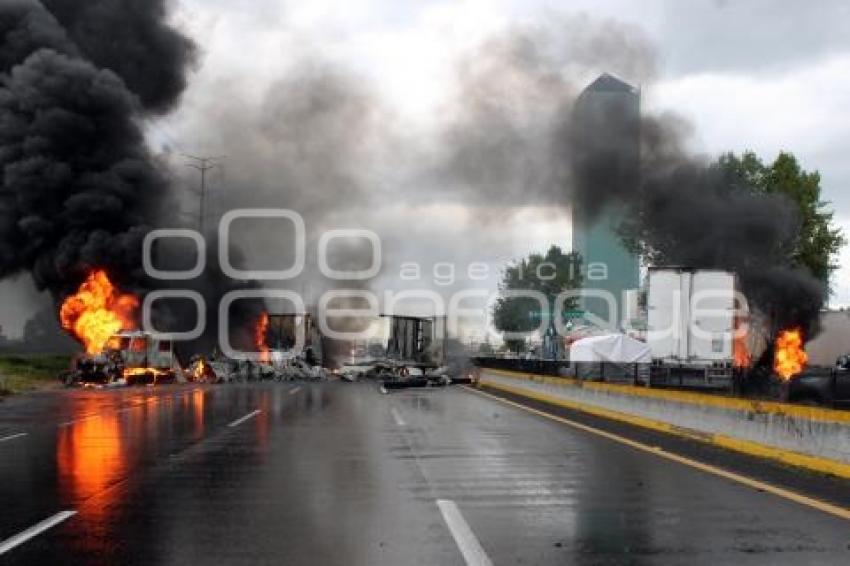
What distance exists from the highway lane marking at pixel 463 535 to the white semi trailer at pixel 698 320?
20094mm

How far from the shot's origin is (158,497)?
31.9ft

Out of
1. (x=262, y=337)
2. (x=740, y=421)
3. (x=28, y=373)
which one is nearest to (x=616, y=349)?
(x=740, y=421)

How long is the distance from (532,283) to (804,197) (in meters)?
55.3

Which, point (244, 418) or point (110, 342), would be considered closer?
point (244, 418)

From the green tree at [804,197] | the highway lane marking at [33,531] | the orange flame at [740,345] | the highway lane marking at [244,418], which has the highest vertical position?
the green tree at [804,197]

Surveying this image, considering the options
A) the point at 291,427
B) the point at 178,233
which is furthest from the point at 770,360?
the point at 178,233

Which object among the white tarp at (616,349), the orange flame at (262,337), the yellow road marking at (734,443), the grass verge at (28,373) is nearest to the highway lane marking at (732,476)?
the yellow road marking at (734,443)

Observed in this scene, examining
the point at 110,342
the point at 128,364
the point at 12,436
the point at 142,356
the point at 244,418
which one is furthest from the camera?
the point at 142,356

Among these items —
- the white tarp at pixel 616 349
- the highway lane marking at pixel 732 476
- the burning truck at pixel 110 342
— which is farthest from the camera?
the burning truck at pixel 110 342

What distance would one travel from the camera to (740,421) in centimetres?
1470

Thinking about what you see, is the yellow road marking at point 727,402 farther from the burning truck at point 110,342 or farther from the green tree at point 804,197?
the green tree at point 804,197

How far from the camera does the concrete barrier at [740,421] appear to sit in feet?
38.8

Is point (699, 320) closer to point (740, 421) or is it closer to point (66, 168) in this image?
point (740, 421)

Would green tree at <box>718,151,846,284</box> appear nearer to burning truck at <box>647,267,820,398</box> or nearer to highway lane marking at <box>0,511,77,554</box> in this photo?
burning truck at <box>647,267,820,398</box>
